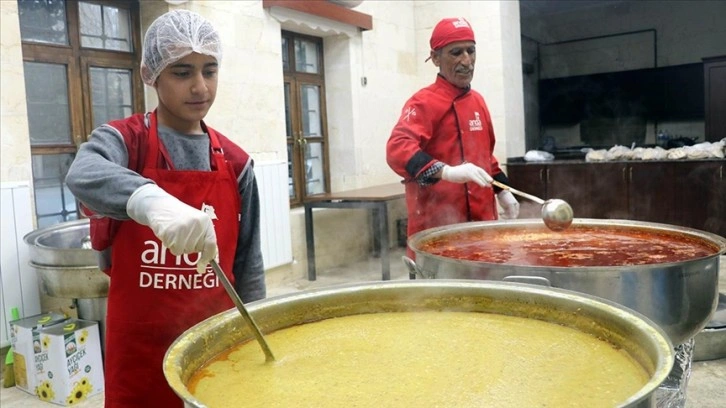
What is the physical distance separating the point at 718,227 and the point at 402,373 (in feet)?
18.5

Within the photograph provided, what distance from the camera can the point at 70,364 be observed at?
2975 mm

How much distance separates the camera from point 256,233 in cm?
167

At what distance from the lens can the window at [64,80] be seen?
3.59 m

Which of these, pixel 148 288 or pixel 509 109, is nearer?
pixel 148 288

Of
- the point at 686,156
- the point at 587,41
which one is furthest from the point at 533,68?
the point at 686,156

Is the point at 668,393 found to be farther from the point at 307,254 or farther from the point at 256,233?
the point at 307,254

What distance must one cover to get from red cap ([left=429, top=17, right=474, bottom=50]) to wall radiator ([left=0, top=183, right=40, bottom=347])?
2.33 m

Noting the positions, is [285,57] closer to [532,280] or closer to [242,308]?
[532,280]

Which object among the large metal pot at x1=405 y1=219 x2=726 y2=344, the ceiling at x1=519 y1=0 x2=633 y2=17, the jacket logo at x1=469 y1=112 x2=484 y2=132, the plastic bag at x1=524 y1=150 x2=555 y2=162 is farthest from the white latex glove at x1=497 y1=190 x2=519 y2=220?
the ceiling at x1=519 y1=0 x2=633 y2=17

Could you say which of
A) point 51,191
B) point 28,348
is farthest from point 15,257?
point 51,191

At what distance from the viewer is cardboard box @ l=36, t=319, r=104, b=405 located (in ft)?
9.69

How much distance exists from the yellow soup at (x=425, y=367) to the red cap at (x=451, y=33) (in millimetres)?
1564

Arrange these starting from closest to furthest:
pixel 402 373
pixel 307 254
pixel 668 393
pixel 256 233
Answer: pixel 402 373, pixel 256 233, pixel 668 393, pixel 307 254

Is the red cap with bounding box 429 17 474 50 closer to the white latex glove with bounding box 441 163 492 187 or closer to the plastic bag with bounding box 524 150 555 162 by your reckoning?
the white latex glove with bounding box 441 163 492 187
